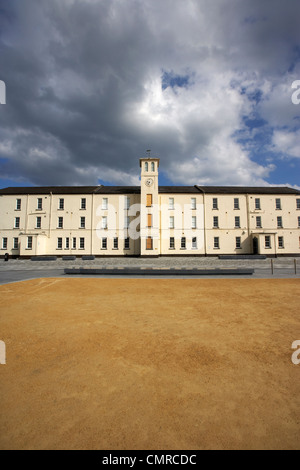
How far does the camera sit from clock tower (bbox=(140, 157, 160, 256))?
34.4 metres

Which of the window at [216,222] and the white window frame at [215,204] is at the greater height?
the white window frame at [215,204]

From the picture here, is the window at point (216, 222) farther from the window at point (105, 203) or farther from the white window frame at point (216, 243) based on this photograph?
the window at point (105, 203)

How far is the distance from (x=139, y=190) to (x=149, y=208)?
551 centimetres

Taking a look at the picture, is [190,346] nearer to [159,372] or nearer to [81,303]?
[159,372]

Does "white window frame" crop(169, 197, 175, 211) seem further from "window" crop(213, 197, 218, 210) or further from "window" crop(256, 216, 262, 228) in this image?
"window" crop(256, 216, 262, 228)

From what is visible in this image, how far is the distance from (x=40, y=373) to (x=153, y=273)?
14.8m

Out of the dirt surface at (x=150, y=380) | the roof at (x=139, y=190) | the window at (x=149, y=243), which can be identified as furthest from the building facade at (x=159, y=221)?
the dirt surface at (x=150, y=380)

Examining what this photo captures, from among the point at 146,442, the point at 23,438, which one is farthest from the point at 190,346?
the point at 23,438

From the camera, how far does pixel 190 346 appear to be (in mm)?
4992

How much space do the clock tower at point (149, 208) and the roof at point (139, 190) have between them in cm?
298

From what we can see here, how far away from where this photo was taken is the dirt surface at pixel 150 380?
103 inches

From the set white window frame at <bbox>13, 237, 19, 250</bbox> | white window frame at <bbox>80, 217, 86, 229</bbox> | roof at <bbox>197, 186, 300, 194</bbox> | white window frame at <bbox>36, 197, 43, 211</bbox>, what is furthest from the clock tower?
white window frame at <bbox>13, 237, 19, 250</bbox>

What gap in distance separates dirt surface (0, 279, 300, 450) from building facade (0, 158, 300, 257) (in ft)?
95.4
